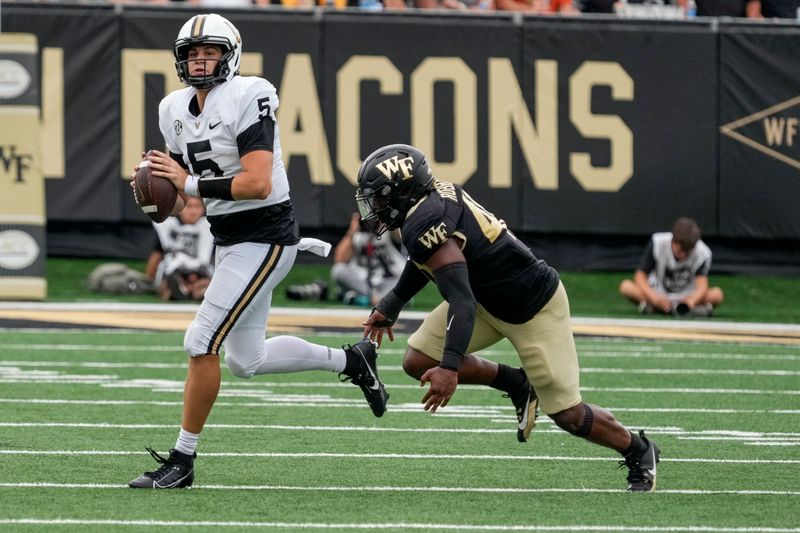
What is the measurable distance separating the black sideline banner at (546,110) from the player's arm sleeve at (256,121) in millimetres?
9128

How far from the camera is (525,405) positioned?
21.4 feet

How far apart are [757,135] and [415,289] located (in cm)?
981

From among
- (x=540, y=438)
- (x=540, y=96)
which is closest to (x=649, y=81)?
(x=540, y=96)

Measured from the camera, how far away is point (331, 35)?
15.4 meters

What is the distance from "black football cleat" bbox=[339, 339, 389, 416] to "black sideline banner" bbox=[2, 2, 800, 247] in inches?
330

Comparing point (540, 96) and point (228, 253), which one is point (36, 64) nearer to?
point (540, 96)

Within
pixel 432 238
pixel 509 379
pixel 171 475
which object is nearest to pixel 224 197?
pixel 432 238

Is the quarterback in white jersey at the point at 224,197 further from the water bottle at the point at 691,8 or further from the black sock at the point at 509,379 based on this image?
the water bottle at the point at 691,8

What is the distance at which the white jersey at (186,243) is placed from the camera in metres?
14.5

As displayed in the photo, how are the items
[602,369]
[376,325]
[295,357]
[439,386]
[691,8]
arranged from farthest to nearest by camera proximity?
[691,8]
[602,369]
[295,357]
[376,325]
[439,386]

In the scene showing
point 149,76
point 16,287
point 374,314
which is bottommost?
point 16,287

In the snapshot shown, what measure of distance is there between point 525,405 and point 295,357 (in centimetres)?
101

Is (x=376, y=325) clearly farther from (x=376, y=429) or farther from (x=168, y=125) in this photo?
(x=376, y=429)

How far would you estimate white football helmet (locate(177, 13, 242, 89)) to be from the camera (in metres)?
6.14
